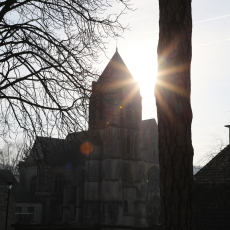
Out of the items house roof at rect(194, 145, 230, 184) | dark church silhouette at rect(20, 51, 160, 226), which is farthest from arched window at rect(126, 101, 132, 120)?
house roof at rect(194, 145, 230, 184)

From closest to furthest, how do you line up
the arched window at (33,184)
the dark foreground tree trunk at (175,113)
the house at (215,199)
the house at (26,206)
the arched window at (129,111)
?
1. the dark foreground tree trunk at (175,113)
2. the house at (215,199)
3. the house at (26,206)
4. the arched window at (129,111)
5. the arched window at (33,184)

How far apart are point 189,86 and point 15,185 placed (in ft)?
145

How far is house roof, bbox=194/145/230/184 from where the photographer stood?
18628 millimetres

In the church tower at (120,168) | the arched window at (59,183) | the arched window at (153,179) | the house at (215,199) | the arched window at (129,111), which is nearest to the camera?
the house at (215,199)

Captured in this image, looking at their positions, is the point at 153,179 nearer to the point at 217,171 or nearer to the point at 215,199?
the point at 217,171

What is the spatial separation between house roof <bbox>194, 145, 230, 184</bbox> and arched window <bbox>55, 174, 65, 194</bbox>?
100ft

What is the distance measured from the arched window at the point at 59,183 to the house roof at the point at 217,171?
30563mm

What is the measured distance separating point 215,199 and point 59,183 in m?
33.7

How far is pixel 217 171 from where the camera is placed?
772 inches

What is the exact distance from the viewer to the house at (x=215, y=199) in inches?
667

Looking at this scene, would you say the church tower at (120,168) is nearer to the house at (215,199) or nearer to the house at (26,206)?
the house at (26,206)

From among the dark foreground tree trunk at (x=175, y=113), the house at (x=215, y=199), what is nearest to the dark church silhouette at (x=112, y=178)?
the house at (x=215, y=199)

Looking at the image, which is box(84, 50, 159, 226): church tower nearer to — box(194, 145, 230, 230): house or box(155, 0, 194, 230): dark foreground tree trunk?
box(194, 145, 230, 230): house

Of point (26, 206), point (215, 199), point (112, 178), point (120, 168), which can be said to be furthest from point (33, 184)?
point (215, 199)
